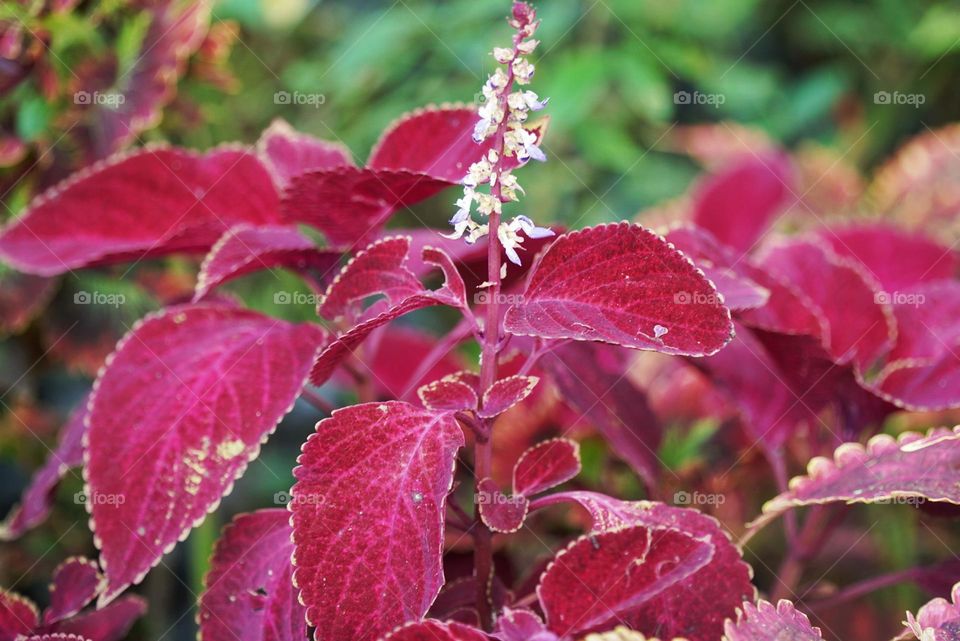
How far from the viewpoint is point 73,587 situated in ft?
2.04

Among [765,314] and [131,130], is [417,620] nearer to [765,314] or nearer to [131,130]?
[765,314]

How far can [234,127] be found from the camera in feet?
4.47

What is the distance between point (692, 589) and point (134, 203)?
50 cm

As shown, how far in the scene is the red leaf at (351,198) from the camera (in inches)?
23.1

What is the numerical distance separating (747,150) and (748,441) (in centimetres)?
56

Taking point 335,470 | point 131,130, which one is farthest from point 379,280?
point 131,130

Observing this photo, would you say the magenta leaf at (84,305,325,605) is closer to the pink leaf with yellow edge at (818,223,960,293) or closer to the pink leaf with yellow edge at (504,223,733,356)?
the pink leaf with yellow edge at (504,223,733,356)
